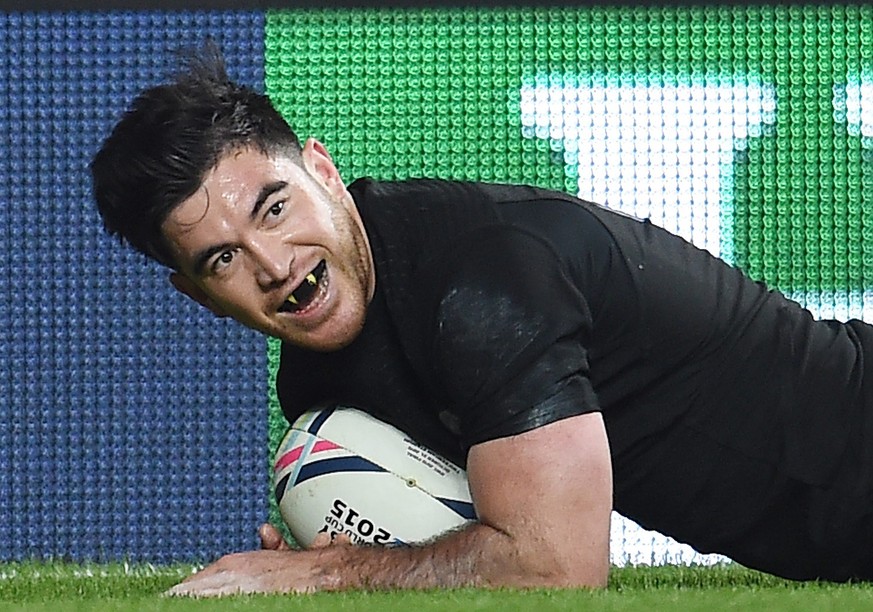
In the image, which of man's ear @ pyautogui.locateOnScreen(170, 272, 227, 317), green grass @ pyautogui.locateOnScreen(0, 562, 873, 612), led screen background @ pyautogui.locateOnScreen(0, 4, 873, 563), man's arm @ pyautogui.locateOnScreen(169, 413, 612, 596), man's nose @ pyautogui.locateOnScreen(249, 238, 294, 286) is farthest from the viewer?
led screen background @ pyautogui.locateOnScreen(0, 4, 873, 563)

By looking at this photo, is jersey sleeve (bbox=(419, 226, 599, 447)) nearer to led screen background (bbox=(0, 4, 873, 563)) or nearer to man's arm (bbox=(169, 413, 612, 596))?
man's arm (bbox=(169, 413, 612, 596))

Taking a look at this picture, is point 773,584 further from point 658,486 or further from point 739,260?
point 739,260

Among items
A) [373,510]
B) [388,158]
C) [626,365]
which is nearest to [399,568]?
[373,510]

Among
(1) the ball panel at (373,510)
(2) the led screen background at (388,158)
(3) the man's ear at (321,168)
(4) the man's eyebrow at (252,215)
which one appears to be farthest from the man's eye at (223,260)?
(2) the led screen background at (388,158)

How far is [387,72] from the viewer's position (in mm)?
2314

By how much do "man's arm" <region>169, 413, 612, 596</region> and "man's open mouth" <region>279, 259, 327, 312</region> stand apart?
0.22 m

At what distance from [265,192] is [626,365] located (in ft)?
1.23

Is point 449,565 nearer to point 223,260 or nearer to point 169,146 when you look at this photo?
point 223,260

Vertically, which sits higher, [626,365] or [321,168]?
[321,168]

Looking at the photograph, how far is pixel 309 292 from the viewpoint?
4.86ft

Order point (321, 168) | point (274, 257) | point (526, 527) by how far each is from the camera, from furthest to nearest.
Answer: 1. point (321, 168)
2. point (274, 257)
3. point (526, 527)

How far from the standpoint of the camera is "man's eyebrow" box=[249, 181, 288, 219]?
1.47m

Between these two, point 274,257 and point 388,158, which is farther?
point 388,158

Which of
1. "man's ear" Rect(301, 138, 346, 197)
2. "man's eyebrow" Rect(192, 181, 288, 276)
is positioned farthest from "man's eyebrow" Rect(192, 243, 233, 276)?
"man's ear" Rect(301, 138, 346, 197)
